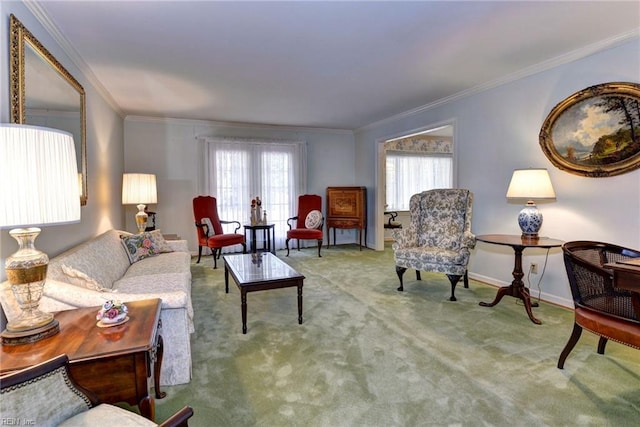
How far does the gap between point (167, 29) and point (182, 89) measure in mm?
→ 1550

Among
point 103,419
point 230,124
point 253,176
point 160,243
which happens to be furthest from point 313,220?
point 103,419

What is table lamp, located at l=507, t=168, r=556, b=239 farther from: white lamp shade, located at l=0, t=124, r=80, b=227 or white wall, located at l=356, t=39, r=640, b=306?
white lamp shade, located at l=0, t=124, r=80, b=227

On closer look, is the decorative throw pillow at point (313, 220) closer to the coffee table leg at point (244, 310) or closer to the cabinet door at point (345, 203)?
the cabinet door at point (345, 203)

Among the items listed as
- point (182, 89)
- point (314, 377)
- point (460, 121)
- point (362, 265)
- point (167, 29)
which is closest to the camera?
point (314, 377)

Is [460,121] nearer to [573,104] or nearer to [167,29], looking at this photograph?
[573,104]

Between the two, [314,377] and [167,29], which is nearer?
[314,377]

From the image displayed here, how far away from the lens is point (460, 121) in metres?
4.32

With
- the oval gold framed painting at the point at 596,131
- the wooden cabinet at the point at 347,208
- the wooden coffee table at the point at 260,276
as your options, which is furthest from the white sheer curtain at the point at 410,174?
the wooden coffee table at the point at 260,276

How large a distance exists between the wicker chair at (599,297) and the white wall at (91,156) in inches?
126

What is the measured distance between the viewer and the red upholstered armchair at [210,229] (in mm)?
5008

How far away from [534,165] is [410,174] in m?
4.26

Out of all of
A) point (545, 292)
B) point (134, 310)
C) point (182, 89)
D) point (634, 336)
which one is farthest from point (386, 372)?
point (182, 89)

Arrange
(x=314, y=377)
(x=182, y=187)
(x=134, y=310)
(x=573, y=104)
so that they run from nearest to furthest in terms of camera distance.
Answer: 1. (x=134, y=310)
2. (x=314, y=377)
3. (x=573, y=104)
4. (x=182, y=187)

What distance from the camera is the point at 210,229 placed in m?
5.50
